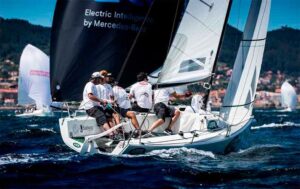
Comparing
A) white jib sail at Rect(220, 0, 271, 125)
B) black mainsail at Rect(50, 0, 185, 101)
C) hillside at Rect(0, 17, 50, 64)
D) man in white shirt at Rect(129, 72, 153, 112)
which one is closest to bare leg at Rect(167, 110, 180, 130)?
man in white shirt at Rect(129, 72, 153, 112)

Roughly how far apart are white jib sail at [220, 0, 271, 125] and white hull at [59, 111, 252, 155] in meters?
0.38

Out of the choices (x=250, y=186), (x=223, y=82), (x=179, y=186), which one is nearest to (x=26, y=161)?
(x=179, y=186)

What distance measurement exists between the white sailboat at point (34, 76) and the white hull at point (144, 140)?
33308 millimetres

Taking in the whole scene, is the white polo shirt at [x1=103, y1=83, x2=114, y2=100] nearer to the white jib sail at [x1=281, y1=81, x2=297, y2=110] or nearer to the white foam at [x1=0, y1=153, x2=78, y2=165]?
the white foam at [x1=0, y1=153, x2=78, y2=165]

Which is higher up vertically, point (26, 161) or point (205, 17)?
point (205, 17)

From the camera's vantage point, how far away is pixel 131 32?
15.8 m

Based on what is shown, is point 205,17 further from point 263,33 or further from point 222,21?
A: point 263,33

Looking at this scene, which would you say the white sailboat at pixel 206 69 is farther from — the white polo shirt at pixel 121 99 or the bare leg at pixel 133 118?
the white polo shirt at pixel 121 99

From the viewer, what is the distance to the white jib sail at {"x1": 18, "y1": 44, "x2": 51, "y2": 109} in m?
45.3

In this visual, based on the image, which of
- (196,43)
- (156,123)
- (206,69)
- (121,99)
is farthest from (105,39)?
(156,123)

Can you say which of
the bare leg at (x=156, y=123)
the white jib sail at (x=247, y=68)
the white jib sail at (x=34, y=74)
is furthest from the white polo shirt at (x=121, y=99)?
the white jib sail at (x=34, y=74)

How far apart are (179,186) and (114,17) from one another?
804 cm

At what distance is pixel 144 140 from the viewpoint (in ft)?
38.0

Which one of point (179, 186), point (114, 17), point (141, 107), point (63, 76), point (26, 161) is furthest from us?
point (114, 17)
